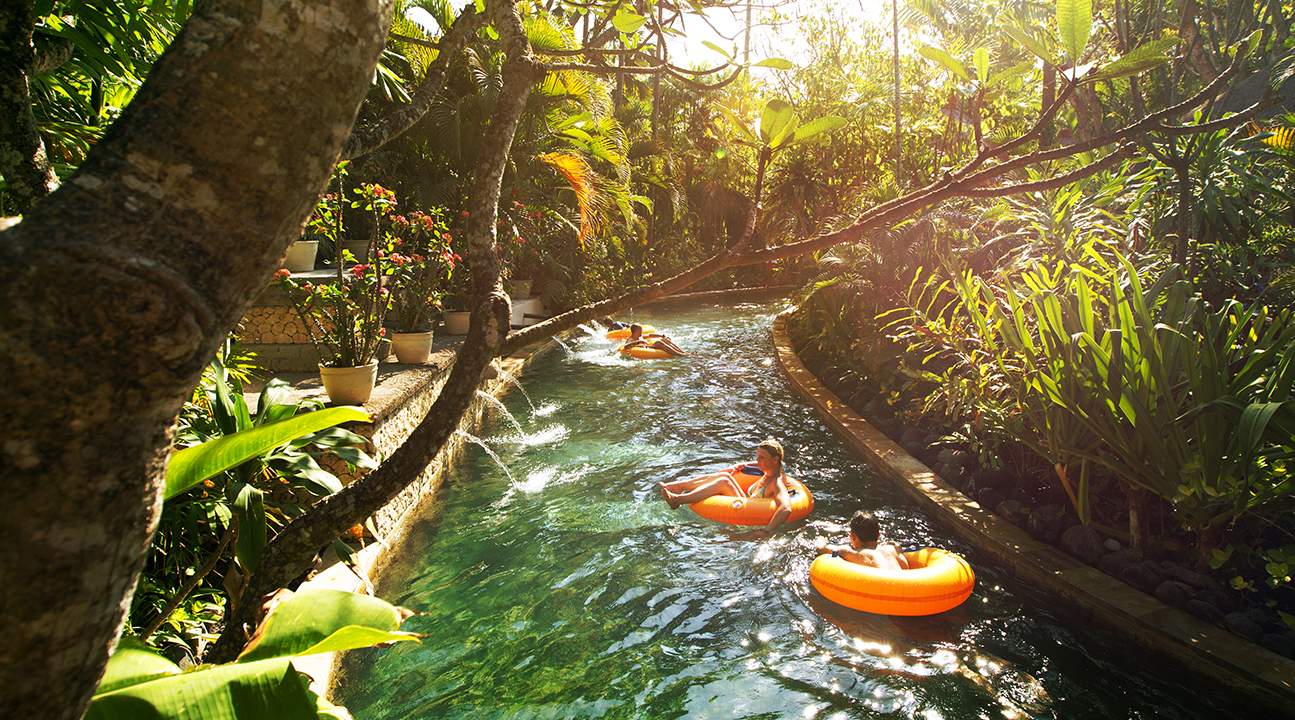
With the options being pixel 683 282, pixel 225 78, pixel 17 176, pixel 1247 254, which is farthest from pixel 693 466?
pixel 225 78

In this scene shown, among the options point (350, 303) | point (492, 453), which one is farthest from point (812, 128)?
point (492, 453)

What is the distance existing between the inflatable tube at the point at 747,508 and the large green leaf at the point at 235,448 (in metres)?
4.42

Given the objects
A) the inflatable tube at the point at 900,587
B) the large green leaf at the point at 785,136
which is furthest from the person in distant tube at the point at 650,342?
the large green leaf at the point at 785,136

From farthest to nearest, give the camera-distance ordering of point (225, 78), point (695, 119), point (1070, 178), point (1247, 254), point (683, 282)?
point (695, 119) → point (1247, 254) → point (683, 282) → point (1070, 178) → point (225, 78)

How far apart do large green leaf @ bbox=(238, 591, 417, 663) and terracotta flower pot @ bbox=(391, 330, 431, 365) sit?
21.0 ft

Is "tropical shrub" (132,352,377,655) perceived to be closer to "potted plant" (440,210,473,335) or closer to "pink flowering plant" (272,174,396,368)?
"pink flowering plant" (272,174,396,368)

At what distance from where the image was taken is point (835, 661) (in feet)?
13.4

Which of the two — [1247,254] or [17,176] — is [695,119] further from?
[17,176]

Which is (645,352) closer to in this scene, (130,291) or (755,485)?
(755,485)

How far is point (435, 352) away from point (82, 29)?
6.28m

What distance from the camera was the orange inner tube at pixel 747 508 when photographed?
5605 millimetres

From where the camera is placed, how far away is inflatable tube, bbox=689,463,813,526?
5605 mm

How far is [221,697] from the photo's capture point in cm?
122

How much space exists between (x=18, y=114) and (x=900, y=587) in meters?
4.42
